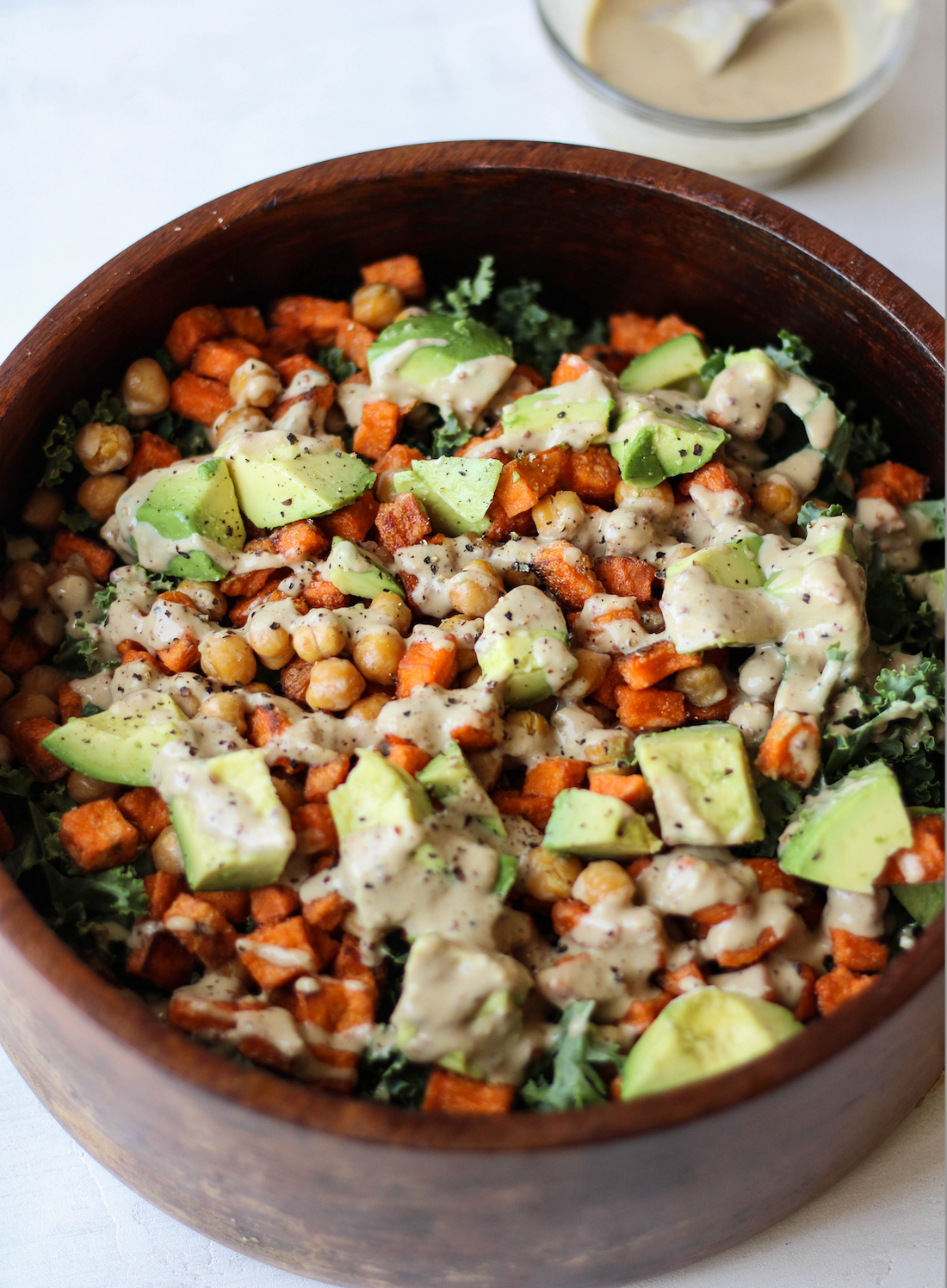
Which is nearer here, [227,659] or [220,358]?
[227,659]

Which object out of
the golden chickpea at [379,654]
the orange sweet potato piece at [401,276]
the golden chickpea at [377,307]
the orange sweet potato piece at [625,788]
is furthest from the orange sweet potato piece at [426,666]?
the orange sweet potato piece at [401,276]

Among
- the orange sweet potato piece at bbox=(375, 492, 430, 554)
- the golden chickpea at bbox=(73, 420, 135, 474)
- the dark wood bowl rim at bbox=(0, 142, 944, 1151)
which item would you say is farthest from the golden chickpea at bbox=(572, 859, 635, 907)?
the golden chickpea at bbox=(73, 420, 135, 474)

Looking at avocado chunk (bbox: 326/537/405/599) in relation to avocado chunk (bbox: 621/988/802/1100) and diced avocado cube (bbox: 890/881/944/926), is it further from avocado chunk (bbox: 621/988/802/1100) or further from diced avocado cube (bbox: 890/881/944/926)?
diced avocado cube (bbox: 890/881/944/926)

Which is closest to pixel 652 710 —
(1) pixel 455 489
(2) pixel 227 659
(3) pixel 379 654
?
(3) pixel 379 654

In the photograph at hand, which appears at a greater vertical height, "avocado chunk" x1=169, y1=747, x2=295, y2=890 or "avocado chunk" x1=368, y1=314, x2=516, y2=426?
"avocado chunk" x1=368, y1=314, x2=516, y2=426

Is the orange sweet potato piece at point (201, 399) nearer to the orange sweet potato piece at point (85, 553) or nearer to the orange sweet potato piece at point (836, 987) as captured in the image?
the orange sweet potato piece at point (85, 553)

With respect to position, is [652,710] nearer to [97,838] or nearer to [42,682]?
[97,838]

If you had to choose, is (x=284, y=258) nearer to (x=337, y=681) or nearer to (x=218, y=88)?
(x=337, y=681)
